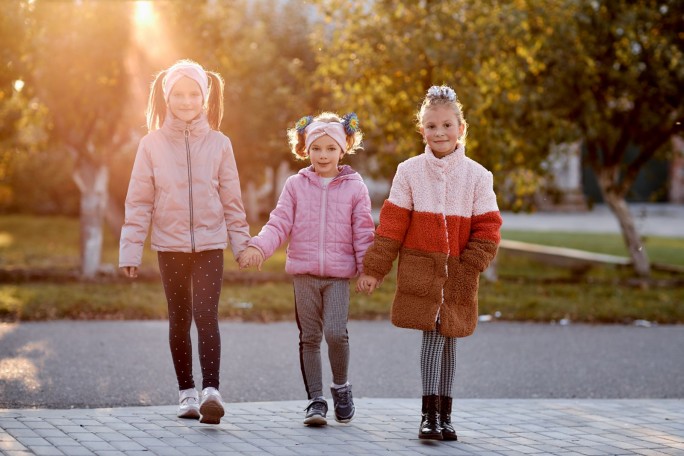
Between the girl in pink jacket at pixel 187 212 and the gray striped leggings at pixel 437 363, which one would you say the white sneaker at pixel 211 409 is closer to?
the girl in pink jacket at pixel 187 212

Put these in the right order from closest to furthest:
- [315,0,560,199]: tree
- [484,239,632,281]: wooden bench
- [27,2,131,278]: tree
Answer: [27,2,131,278]: tree → [315,0,560,199]: tree → [484,239,632,281]: wooden bench

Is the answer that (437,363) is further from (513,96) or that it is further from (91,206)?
(91,206)

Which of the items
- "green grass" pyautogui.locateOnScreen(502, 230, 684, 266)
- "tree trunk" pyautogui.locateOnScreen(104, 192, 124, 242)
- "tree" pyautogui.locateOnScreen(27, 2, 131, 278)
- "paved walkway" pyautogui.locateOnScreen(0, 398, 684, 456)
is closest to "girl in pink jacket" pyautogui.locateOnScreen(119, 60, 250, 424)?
"paved walkway" pyautogui.locateOnScreen(0, 398, 684, 456)

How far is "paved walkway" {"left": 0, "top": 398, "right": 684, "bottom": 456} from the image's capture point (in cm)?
504

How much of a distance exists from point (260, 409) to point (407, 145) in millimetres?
8763

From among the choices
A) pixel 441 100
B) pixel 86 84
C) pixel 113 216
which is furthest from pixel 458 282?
pixel 113 216

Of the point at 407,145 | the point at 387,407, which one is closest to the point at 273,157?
the point at 407,145

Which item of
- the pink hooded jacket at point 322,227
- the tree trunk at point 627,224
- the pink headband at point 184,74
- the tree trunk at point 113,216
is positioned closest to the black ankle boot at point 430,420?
the pink hooded jacket at point 322,227

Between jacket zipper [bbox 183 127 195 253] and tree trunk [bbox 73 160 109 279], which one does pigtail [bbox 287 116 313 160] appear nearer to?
jacket zipper [bbox 183 127 195 253]

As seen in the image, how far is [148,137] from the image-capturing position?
578 centimetres

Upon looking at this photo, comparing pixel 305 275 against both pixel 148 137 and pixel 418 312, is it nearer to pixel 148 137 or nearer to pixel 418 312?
pixel 418 312

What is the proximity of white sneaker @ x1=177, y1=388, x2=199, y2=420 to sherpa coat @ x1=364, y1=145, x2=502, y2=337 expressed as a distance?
1165 mm

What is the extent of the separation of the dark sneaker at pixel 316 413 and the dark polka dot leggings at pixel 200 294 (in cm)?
51

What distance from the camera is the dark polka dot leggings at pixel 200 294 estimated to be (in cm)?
576
